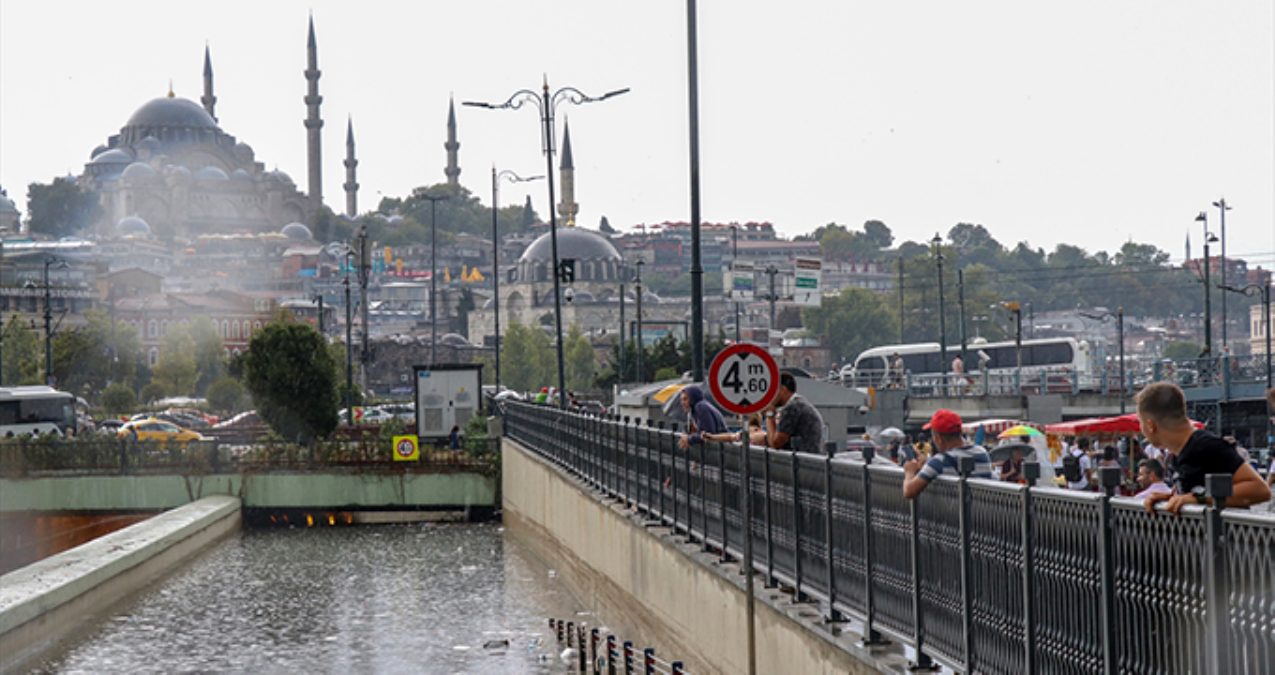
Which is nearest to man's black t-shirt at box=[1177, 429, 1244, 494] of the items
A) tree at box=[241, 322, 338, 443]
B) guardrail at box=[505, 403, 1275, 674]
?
guardrail at box=[505, 403, 1275, 674]

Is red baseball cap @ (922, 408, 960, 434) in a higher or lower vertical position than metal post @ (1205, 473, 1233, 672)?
higher

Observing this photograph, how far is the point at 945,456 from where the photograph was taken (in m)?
9.01

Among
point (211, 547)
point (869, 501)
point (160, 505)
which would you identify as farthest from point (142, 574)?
point (869, 501)

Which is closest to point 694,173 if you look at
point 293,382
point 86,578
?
point 86,578

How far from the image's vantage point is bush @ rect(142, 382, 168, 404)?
119m

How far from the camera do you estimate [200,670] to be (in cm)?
2133

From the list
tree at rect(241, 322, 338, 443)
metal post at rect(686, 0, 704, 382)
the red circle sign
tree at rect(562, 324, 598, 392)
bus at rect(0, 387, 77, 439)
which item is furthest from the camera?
tree at rect(562, 324, 598, 392)

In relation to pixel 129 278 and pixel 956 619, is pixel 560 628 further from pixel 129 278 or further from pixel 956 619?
pixel 129 278

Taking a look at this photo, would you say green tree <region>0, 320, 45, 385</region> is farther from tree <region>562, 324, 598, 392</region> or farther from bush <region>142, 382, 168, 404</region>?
tree <region>562, 324, 598, 392</region>

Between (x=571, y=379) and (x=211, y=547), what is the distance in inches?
4094

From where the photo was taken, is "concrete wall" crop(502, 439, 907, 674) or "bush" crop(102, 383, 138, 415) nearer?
"concrete wall" crop(502, 439, 907, 674)

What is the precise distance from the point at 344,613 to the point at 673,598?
409 inches

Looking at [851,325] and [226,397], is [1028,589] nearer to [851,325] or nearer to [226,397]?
[226,397]

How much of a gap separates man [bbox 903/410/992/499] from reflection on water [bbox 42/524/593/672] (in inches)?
457
